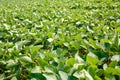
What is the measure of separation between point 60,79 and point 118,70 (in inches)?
16.0

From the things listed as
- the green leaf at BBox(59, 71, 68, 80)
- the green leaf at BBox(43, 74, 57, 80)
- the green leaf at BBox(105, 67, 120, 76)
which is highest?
the green leaf at BBox(105, 67, 120, 76)

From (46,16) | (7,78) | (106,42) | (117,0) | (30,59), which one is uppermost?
(117,0)

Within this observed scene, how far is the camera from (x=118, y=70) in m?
1.70

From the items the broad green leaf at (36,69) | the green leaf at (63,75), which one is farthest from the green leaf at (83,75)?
the broad green leaf at (36,69)

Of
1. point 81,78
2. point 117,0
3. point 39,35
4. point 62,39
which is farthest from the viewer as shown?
point 117,0

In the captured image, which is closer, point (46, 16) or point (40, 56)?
point (40, 56)

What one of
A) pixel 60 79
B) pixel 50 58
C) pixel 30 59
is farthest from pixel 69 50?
pixel 60 79

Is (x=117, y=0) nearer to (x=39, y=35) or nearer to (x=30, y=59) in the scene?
(x=39, y=35)

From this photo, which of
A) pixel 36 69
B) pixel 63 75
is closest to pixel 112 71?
pixel 63 75

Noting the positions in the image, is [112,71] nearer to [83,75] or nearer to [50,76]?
[83,75]

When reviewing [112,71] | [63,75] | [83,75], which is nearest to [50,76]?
[63,75]

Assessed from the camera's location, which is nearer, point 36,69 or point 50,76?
point 50,76

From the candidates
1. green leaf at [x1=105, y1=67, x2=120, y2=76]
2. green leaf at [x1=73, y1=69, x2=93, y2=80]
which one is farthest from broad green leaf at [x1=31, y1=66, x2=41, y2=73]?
green leaf at [x1=105, y1=67, x2=120, y2=76]

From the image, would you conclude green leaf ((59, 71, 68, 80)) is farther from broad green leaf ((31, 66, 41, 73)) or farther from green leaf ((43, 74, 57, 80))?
broad green leaf ((31, 66, 41, 73))
